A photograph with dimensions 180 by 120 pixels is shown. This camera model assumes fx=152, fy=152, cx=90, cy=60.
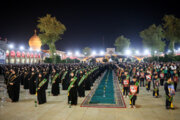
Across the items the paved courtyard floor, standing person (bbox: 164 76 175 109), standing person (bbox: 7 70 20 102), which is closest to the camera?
the paved courtyard floor

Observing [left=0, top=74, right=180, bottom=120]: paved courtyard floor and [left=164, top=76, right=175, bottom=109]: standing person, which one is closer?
[left=0, top=74, right=180, bottom=120]: paved courtyard floor

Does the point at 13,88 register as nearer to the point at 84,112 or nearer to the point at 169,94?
the point at 84,112

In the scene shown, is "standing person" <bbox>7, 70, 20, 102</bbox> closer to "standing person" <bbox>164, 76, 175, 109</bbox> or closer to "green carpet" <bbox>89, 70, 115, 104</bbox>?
"green carpet" <bbox>89, 70, 115, 104</bbox>

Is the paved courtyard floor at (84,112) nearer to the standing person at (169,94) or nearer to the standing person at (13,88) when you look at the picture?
the standing person at (169,94)

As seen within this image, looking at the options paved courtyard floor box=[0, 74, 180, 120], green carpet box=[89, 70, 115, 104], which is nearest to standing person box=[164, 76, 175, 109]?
paved courtyard floor box=[0, 74, 180, 120]

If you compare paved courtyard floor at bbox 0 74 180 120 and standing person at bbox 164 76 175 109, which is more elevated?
standing person at bbox 164 76 175 109

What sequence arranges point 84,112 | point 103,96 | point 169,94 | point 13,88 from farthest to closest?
1. point 103,96
2. point 13,88
3. point 169,94
4. point 84,112

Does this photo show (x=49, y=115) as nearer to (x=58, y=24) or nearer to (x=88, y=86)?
(x=88, y=86)

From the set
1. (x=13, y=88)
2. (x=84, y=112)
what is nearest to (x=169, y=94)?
(x=84, y=112)

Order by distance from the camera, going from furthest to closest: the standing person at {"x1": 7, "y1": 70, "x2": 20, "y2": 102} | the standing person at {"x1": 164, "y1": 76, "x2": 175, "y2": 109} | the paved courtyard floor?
1. the standing person at {"x1": 7, "y1": 70, "x2": 20, "y2": 102}
2. the standing person at {"x1": 164, "y1": 76, "x2": 175, "y2": 109}
3. the paved courtyard floor

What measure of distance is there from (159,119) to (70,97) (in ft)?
16.9

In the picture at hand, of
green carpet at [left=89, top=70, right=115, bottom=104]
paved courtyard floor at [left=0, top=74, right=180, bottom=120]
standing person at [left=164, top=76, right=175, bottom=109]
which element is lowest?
green carpet at [left=89, top=70, right=115, bottom=104]

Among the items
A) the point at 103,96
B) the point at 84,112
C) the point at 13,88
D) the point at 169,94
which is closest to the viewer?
the point at 84,112

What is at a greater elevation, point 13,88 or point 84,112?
point 13,88
